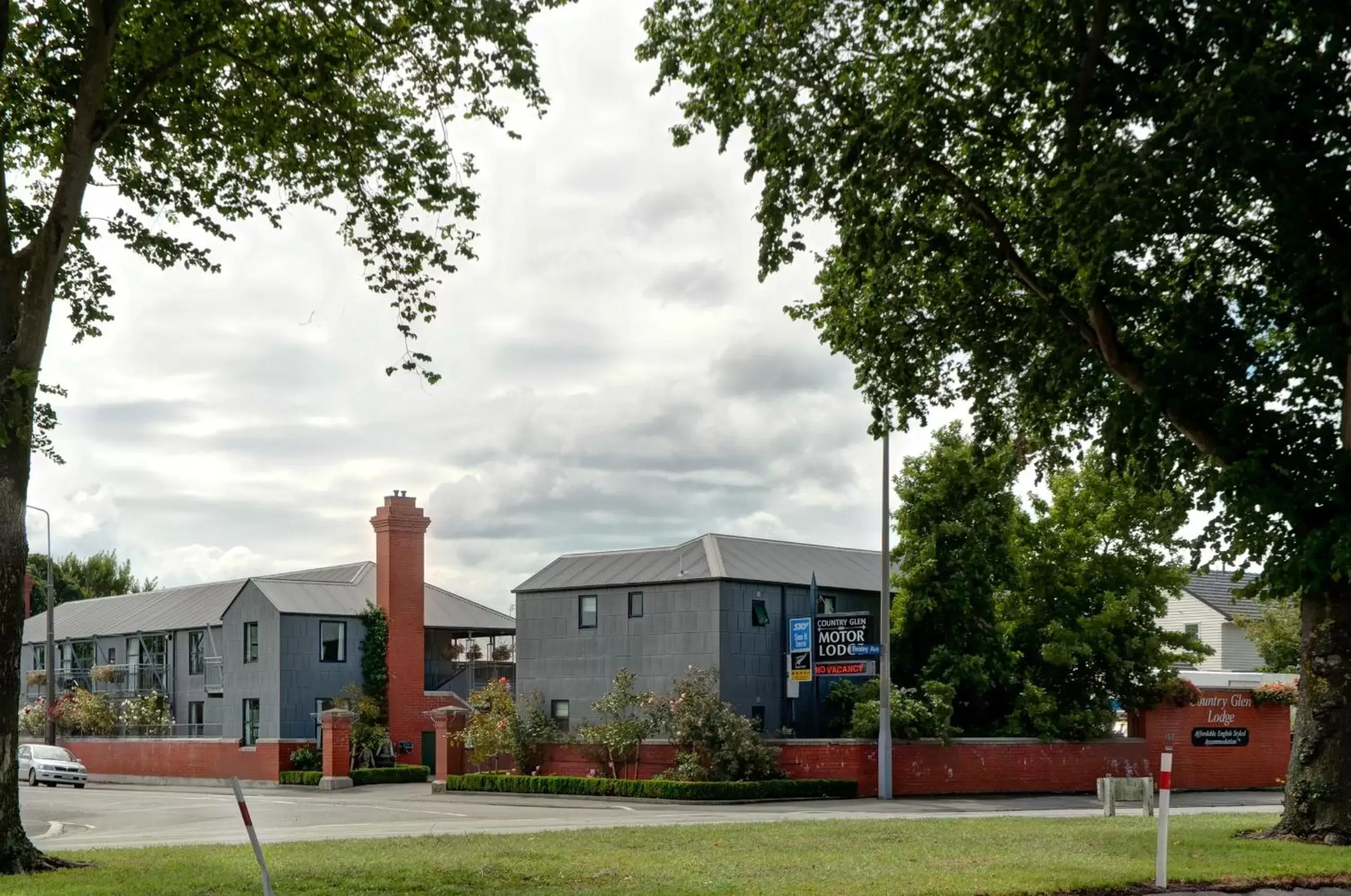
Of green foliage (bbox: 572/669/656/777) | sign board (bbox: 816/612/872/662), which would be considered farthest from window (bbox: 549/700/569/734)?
sign board (bbox: 816/612/872/662)

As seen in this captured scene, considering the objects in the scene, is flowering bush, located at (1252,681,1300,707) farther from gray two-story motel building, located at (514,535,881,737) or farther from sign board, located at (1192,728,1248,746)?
gray two-story motel building, located at (514,535,881,737)

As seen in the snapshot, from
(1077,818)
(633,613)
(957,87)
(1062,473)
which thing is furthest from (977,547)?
(957,87)

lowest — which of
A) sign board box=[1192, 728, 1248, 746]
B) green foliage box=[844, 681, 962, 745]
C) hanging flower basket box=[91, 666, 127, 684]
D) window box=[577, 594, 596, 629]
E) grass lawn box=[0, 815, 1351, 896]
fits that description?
sign board box=[1192, 728, 1248, 746]

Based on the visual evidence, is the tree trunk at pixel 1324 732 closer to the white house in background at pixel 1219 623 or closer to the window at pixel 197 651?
the window at pixel 197 651

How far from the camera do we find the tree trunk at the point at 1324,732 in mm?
18422

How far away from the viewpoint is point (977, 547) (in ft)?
131

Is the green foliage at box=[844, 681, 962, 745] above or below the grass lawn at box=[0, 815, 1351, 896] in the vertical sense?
below

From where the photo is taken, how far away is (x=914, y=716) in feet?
122

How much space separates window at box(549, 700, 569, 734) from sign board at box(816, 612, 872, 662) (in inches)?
358

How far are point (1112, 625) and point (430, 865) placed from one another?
1156 inches

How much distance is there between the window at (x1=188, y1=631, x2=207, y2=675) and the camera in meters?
58.4

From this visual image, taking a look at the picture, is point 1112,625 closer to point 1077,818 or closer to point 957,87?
point 1077,818

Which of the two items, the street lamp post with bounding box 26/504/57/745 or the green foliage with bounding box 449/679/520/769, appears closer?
the green foliage with bounding box 449/679/520/769

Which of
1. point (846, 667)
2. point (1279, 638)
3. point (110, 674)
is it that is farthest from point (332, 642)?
point (1279, 638)
